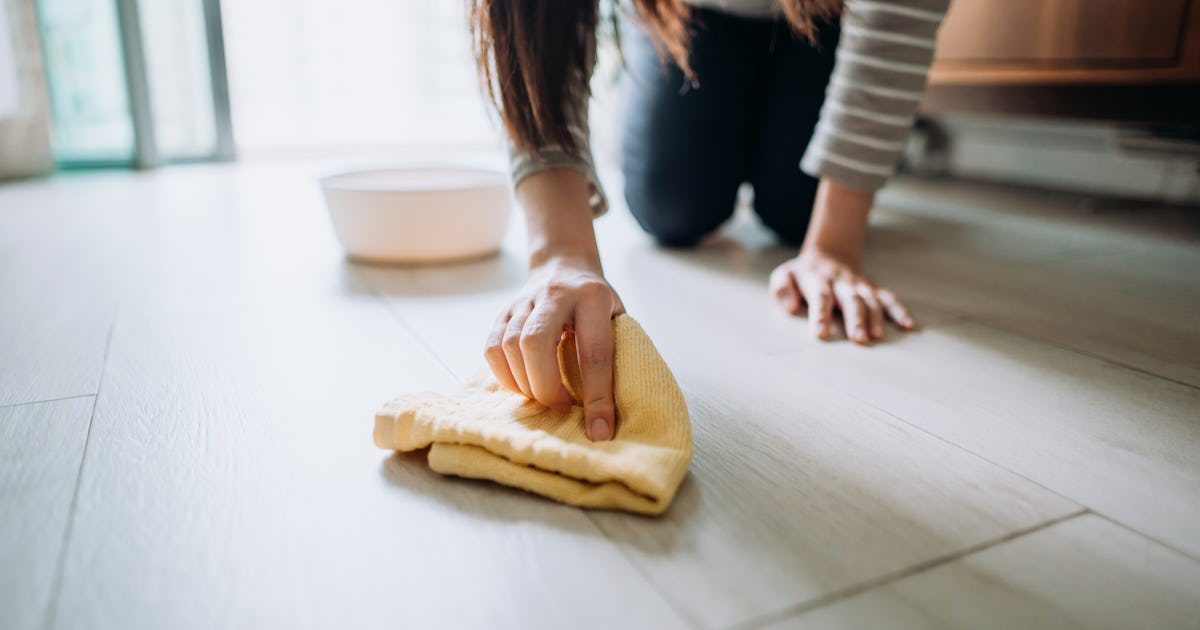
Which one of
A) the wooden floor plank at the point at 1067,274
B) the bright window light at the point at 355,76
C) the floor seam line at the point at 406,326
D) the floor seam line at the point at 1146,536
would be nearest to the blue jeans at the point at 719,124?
the wooden floor plank at the point at 1067,274

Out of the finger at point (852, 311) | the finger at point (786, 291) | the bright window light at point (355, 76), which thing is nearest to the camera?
the finger at point (852, 311)

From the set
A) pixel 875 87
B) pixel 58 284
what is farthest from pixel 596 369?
pixel 58 284

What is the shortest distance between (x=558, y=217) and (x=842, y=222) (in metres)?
0.40

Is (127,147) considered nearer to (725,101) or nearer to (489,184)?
(489,184)

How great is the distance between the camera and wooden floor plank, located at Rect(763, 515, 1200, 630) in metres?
0.39

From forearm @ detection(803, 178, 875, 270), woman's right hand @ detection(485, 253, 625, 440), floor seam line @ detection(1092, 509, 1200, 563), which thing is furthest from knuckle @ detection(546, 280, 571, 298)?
forearm @ detection(803, 178, 875, 270)

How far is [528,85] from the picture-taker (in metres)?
0.67

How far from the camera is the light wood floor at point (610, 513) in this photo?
401 millimetres

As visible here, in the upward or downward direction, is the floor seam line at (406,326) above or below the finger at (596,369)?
below

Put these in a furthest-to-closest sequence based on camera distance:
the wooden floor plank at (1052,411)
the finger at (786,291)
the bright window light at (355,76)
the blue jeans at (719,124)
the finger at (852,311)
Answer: the bright window light at (355,76) → the blue jeans at (719,124) → the finger at (786,291) → the finger at (852,311) → the wooden floor plank at (1052,411)

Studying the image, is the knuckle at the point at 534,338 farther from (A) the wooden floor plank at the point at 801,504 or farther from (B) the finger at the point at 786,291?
(B) the finger at the point at 786,291

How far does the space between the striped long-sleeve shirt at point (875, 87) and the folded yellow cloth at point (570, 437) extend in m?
0.46

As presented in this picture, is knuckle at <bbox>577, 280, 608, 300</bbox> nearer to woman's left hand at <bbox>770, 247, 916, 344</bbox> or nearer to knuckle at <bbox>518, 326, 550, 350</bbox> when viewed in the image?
knuckle at <bbox>518, 326, 550, 350</bbox>

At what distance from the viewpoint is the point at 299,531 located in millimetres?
453
